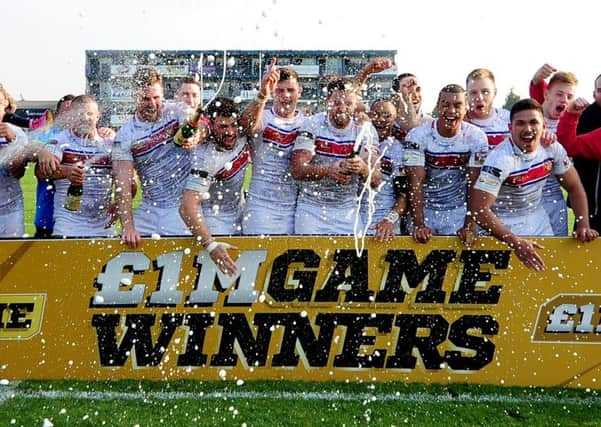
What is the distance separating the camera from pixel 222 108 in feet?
13.5

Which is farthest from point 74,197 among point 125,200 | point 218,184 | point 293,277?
point 293,277

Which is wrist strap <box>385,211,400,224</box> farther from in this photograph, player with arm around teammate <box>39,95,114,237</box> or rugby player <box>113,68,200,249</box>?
player with arm around teammate <box>39,95,114,237</box>

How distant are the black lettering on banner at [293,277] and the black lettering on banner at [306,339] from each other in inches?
5.0

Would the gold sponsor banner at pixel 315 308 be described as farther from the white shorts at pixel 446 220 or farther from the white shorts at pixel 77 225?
the white shorts at pixel 77 225

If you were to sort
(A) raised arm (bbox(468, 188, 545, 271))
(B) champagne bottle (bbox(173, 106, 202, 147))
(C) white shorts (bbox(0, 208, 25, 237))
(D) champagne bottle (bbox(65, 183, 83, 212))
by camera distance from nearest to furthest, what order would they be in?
(A) raised arm (bbox(468, 188, 545, 271)), (B) champagne bottle (bbox(173, 106, 202, 147)), (D) champagne bottle (bbox(65, 183, 83, 212)), (C) white shorts (bbox(0, 208, 25, 237))

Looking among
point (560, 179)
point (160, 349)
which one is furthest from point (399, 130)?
point (160, 349)

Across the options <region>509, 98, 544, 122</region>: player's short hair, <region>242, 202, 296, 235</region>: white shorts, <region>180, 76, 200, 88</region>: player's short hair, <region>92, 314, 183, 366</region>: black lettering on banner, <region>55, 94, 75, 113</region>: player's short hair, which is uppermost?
<region>509, 98, 544, 122</region>: player's short hair

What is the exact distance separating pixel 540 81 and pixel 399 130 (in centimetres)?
137

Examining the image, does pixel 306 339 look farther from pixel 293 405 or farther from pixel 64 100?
pixel 64 100

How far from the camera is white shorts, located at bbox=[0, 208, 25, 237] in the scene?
16.0 ft

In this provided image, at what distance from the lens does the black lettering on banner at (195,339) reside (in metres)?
3.97

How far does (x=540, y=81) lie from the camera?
5.26m

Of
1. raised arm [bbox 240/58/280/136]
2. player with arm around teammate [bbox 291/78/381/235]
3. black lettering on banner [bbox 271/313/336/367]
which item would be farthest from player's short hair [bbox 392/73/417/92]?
black lettering on banner [bbox 271/313/336/367]

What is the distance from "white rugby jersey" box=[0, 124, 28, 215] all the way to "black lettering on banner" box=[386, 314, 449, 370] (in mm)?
3113
